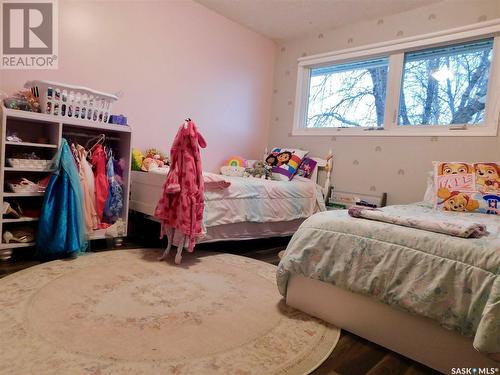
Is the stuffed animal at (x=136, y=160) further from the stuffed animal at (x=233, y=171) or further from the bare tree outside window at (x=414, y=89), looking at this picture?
the bare tree outside window at (x=414, y=89)

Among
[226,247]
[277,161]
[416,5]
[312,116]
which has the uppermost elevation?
[416,5]

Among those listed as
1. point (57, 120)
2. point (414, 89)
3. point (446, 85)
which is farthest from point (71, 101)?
point (446, 85)

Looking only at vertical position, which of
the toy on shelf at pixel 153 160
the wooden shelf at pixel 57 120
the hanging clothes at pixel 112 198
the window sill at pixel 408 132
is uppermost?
the window sill at pixel 408 132

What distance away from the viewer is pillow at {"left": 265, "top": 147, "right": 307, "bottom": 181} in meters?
3.51

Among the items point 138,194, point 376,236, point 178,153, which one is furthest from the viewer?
point 138,194

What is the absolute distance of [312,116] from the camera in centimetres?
396

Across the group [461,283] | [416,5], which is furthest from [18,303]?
[416,5]

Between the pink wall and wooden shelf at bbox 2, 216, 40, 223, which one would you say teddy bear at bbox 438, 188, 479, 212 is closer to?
the pink wall

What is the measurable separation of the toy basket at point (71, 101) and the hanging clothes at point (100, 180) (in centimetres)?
27

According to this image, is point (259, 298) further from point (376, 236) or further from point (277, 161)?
point (277, 161)

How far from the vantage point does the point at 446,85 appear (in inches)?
117

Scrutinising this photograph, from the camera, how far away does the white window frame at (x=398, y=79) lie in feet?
8.71

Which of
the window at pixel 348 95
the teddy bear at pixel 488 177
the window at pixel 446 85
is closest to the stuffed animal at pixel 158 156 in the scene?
the window at pixel 348 95

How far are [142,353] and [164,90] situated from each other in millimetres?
2560
